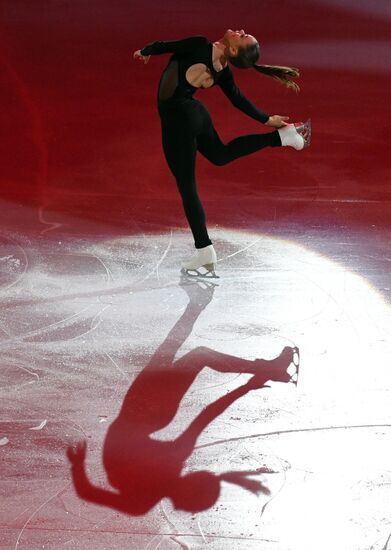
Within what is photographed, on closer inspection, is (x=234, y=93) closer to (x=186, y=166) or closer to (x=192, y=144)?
(x=192, y=144)

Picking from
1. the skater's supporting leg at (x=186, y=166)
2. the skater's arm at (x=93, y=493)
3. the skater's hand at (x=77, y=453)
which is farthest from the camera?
the skater's supporting leg at (x=186, y=166)

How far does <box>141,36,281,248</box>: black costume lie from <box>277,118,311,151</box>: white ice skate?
0.03 meters

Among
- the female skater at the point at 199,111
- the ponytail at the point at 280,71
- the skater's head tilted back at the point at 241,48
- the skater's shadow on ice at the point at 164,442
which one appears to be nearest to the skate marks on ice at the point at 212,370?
the skater's shadow on ice at the point at 164,442

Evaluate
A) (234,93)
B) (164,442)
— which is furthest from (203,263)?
(164,442)

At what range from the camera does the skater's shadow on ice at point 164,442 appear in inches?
123

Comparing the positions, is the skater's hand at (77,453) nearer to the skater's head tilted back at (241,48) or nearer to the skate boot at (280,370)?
the skate boot at (280,370)

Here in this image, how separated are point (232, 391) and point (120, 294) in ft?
3.79

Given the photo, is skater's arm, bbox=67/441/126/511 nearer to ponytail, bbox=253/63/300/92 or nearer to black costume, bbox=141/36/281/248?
black costume, bbox=141/36/281/248

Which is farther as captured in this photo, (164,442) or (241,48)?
(241,48)

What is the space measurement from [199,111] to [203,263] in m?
0.83

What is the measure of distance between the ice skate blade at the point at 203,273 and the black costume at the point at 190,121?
131 millimetres

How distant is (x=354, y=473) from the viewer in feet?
10.6

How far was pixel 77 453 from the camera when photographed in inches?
133

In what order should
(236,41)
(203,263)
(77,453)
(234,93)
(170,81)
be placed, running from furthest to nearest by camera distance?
1. (203,263)
2. (234,93)
3. (170,81)
4. (236,41)
5. (77,453)
